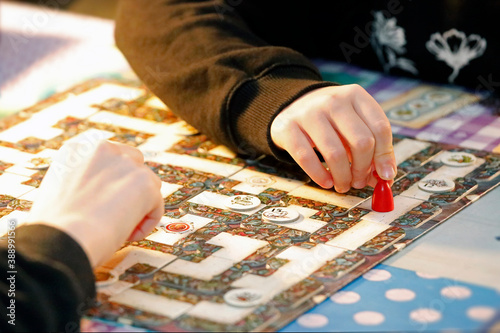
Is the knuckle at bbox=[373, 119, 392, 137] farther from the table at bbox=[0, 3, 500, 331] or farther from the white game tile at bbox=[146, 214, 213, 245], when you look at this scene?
the white game tile at bbox=[146, 214, 213, 245]

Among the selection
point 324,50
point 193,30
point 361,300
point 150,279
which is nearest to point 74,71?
point 193,30

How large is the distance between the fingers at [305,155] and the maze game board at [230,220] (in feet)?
0.09

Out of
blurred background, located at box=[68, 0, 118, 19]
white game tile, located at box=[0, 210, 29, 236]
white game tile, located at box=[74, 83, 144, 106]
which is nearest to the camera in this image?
white game tile, located at box=[0, 210, 29, 236]

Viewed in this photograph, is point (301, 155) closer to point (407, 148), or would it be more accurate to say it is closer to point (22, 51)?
point (407, 148)

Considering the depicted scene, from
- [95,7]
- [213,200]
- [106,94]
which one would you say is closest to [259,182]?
[213,200]

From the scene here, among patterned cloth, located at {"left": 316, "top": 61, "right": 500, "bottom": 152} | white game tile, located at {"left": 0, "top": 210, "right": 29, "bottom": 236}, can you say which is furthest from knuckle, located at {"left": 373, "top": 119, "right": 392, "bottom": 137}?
white game tile, located at {"left": 0, "top": 210, "right": 29, "bottom": 236}

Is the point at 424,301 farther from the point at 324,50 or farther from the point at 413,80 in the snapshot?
the point at 324,50

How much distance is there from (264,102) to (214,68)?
11cm

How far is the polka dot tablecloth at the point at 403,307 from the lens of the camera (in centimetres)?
68

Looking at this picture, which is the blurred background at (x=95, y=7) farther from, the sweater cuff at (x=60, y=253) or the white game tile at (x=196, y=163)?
the sweater cuff at (x=60, y=253)

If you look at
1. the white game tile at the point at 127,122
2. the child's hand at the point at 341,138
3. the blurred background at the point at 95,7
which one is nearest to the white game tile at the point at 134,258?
the child's hand at the point at 341,138

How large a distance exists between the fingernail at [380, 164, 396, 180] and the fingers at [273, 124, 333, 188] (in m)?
0.07

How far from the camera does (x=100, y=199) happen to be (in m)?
0.77

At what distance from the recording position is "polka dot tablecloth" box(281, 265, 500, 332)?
68cm
